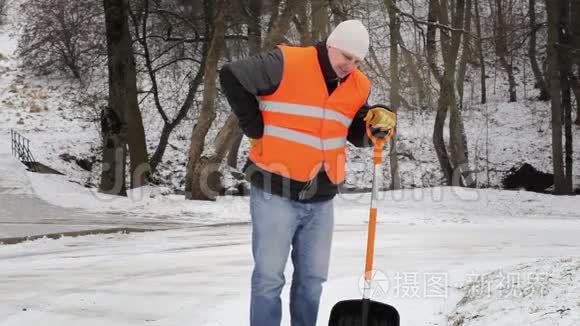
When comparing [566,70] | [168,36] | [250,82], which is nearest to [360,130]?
Result: [250,82]

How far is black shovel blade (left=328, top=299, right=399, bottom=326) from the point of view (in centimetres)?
395

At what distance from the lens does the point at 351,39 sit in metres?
3.64

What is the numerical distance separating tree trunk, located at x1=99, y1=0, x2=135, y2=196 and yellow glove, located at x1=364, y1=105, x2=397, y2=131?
41.2ft

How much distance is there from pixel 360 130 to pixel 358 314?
1029 millimetres

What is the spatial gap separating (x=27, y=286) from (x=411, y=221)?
804 centimetres

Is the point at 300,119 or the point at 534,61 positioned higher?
the point at 534,61

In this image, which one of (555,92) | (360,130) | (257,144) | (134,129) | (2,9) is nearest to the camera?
(257,144)

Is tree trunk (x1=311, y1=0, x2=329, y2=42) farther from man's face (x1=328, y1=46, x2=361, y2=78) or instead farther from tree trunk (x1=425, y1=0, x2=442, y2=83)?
man's face (x1=328, y1=46, x2=361, y2=78)

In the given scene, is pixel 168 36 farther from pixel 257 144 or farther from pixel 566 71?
pixel 257 144

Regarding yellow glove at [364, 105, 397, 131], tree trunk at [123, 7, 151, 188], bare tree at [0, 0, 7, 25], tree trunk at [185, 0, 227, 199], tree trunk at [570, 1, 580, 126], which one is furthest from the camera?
bare tree at [0, 0, 7, 25]

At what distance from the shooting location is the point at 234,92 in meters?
3.61

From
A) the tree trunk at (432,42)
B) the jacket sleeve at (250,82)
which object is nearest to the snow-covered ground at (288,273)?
the jacket sleeve at (250,82)

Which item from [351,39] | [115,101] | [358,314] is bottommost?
[358,314]

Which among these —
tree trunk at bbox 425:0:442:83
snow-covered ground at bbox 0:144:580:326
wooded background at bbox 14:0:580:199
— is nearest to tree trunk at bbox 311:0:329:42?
wooded background at bbox 14:0:580:199
